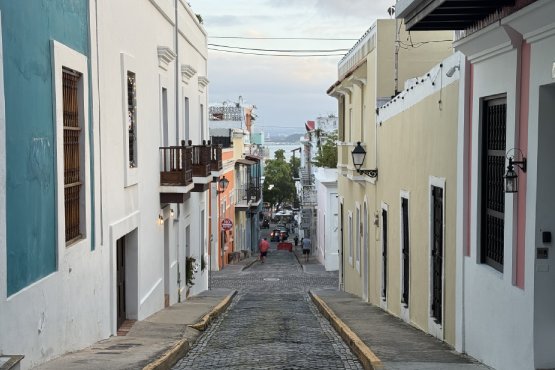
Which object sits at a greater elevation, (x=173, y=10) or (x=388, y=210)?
(x=173, y=10)

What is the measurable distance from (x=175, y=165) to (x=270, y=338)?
495cm

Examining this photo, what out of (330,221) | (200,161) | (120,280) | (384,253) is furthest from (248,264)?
(120,280)

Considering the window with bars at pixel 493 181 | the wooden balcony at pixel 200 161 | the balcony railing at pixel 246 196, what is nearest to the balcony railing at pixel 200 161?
the wooden balcony at pixel 200 161

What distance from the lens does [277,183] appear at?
84375 mm

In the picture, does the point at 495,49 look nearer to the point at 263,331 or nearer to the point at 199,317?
the point at 263,331

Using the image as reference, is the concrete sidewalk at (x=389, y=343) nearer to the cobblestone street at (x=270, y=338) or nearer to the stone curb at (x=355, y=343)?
the stone curb at (x=355, y=343)

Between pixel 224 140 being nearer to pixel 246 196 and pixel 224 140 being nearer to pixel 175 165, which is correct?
pixel 246 196

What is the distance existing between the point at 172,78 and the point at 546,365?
12.0 metres

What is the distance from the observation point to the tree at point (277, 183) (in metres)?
83.8

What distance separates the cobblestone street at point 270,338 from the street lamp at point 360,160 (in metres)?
3.06

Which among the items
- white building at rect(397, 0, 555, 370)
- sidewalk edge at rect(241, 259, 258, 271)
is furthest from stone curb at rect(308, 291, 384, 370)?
sidewalk edge at rect(241, 259, 258, 271)

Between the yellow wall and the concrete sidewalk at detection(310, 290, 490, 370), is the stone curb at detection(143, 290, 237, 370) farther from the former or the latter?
the yellow wall

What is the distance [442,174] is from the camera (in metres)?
10.8

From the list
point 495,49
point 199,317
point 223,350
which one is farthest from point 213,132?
point 495,49
